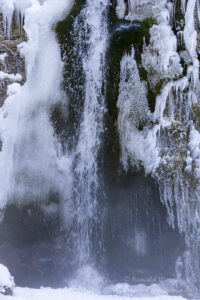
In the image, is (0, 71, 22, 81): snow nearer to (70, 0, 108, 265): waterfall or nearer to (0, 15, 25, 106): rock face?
(0, 15, 25, 106): rock face

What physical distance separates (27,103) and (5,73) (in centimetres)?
65

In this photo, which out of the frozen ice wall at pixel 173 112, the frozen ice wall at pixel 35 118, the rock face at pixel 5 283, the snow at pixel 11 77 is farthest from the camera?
the snow at pixel 11 77

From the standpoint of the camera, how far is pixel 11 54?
5.49 meters

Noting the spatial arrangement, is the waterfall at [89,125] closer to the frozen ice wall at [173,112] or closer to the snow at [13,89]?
the frozen ice wall at [173,112]

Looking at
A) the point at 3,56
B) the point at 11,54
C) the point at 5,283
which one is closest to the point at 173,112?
the point at 11,54

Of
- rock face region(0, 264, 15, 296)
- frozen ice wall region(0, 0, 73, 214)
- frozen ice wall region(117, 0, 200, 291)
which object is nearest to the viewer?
rock face region(0, 264, 15, 296)

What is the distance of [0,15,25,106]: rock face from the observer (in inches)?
216

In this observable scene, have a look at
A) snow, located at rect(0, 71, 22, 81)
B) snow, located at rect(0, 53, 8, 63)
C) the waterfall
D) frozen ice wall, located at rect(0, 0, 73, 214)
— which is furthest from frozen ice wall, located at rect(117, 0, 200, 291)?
snow, located at rect(0, 53, 8, 63)

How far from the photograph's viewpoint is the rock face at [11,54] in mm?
5488

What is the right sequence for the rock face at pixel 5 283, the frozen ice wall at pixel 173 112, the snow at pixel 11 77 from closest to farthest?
the rock face at pixel 5 283 < the frozen ice wall at pixel 173 112 < the snow at pixel 11 77

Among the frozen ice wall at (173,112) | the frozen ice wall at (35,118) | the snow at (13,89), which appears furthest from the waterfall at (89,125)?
the snow at (13,89)

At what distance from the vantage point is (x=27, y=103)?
211 inches

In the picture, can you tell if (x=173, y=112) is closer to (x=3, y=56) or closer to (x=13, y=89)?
(x=13, y=89)

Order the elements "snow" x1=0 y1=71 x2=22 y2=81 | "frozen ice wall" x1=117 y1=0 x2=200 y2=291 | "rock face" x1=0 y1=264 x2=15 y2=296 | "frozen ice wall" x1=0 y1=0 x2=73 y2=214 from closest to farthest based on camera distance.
Answer: "rock face" x1=0 y1=264 x2=15 y2=296
"frozen ice wall" x1=117 y1=0 x2=200 y2=291
"frozen ice wall" x1=0 y1=0 x2=73 y2=214
"snow" x1=0 y1=71 x2=22 y2=81
